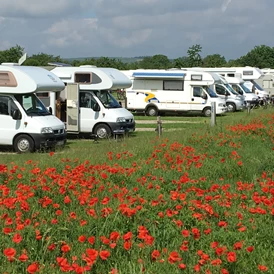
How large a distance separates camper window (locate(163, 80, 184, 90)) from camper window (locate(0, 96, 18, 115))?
1543cm

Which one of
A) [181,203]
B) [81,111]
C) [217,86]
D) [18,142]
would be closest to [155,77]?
[217,86]

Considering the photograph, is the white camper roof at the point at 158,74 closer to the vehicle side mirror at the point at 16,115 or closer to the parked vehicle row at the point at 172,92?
the parked vehicle row at the point at 172,92

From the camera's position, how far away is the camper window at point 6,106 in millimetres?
15508

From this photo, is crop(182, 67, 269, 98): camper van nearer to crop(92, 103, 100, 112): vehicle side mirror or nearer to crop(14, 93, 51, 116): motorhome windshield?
crop(92, 103, 100, 112): vehicle side mirror

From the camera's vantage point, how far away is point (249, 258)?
4395mm

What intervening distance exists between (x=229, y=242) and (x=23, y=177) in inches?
149

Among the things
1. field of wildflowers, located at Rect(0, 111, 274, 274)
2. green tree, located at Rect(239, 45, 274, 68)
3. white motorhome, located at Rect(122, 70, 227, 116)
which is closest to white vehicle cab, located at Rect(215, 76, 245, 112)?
white motorhome, located at Rect(122, 70, 227, 116)

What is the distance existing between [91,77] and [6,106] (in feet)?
15.6

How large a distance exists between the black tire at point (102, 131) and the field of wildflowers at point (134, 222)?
408 inches

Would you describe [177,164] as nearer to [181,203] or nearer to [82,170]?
[82,170]

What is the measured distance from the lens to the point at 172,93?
29.8m

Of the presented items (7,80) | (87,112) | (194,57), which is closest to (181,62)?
(194,57)

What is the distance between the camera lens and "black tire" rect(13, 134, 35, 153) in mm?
15344

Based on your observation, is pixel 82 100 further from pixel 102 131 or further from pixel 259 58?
pixel 259 58
